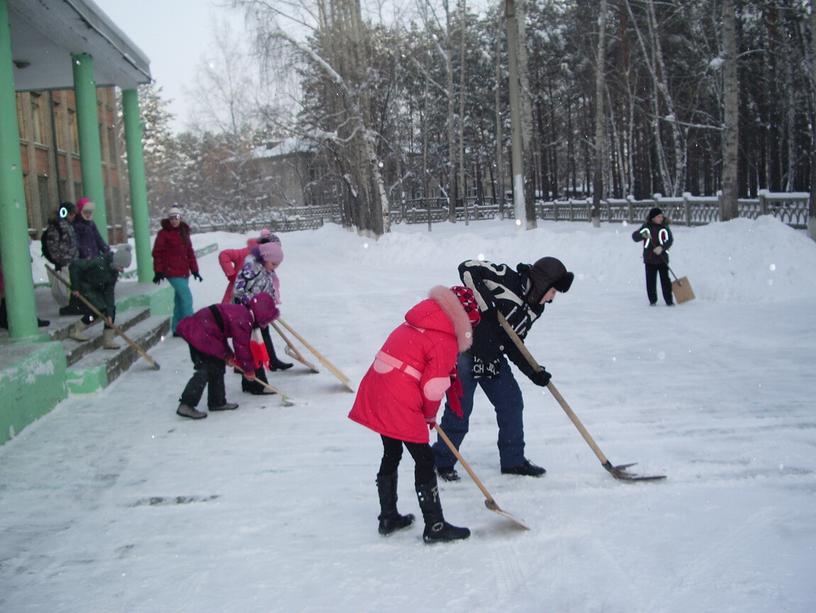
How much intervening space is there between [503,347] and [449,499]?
0.97m

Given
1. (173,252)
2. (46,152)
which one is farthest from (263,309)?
(46,152)

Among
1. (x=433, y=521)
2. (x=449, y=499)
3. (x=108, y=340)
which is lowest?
Answer: (x=449, y=499)

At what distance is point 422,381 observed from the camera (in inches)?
150

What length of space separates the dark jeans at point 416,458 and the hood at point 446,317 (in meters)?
0.58

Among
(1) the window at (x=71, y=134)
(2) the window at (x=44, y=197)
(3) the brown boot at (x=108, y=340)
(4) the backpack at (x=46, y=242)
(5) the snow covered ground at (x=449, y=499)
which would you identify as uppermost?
(1) the window at (x=71, y=134)

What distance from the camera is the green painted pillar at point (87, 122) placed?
10.8 metres

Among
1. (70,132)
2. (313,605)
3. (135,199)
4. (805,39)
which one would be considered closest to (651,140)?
(805,39)

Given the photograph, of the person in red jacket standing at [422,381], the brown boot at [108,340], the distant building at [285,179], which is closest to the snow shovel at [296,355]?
the brown boot at [108,340]

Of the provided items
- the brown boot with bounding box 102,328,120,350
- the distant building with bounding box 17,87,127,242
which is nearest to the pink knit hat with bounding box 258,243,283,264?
the brown boot with bounding box 102,328,120,350

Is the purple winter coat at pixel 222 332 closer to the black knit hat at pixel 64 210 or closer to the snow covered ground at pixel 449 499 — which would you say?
the snow covered ground at pixel 449 499

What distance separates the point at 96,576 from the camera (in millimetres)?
3721

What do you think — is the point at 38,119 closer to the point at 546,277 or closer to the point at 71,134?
the point at 71,134

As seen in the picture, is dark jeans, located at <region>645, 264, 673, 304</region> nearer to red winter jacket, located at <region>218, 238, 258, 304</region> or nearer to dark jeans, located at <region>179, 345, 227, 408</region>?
red winter jacket, located at <region>218, 238, 258, 304</region>

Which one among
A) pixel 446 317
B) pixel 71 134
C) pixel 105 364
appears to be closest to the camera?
pixel 446 317
